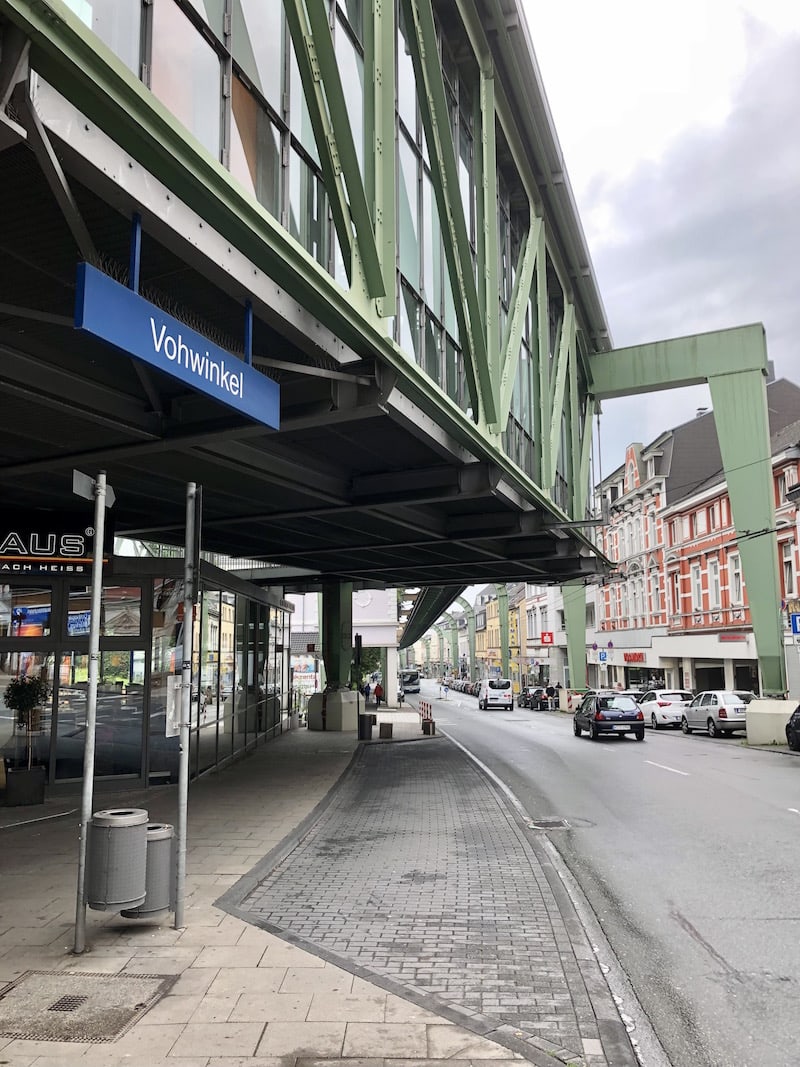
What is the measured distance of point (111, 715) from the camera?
1348 centimetres

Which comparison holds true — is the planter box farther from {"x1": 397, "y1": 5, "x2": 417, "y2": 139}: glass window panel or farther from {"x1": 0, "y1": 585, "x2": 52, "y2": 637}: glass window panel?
{"x1": 397, "y1": 5, "x2": 417, "y2": 139}: glass window panel

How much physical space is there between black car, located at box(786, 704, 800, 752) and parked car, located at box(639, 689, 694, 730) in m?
10.3

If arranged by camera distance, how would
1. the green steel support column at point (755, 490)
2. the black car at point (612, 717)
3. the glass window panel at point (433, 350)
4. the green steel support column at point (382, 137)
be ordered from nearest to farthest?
1. the green steel support column at point (382, 137)
2. the glass window panel at point (433, 350)
3. the green steel support column at point (755, 490)
4. the black car at point (612, 717)

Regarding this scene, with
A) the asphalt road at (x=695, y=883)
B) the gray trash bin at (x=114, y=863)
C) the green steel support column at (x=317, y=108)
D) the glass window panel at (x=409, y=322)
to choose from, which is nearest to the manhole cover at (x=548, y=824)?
the asphalt road at (x=695, y=883)

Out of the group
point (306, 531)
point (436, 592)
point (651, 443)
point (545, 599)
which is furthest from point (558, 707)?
point (306, 531)

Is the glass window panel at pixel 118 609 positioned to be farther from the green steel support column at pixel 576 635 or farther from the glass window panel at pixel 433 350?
the green steel support column at pixel 576 635

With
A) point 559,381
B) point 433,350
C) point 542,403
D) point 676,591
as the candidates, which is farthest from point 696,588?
point 433,350

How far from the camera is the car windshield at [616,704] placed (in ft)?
87.4

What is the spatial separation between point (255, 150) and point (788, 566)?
106 ft

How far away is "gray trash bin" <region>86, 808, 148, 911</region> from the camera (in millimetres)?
5918

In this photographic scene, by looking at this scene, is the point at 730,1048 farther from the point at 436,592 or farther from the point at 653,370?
the point at 436,592

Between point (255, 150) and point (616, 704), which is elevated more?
point (255, 150)

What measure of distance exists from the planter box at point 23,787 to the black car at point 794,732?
60.1 ft

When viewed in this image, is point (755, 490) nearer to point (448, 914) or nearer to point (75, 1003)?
point (448, 914)
